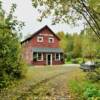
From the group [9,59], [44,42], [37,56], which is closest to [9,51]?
[9,59]

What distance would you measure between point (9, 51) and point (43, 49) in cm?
4121

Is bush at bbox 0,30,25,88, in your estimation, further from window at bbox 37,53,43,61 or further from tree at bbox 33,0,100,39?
window at bbox 37,53,43,61

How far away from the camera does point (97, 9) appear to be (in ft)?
66.2

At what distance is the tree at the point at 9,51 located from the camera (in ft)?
78.3

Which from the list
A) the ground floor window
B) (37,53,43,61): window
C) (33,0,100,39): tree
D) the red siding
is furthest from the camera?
the red siding

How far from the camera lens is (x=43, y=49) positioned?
66.4m

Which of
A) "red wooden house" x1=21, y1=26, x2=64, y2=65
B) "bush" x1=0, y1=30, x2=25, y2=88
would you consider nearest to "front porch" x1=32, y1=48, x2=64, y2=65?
"red wooden house" x1=21, y1=26, x2=64, y2=65

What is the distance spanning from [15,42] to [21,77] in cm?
330

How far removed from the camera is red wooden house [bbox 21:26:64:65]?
65562 mm

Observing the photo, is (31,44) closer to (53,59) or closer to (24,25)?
(53,59)

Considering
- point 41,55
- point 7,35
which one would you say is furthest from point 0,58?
point 41,55

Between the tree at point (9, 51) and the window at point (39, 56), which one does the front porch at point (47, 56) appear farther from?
the tree at point (9, 51)

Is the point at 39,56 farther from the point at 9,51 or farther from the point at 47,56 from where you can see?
the point at 9,51

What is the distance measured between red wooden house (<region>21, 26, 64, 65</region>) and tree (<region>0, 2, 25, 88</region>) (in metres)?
36.2
